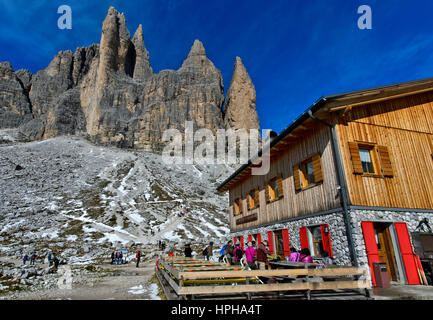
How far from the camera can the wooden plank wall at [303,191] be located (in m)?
11.8

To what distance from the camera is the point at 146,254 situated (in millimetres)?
31641

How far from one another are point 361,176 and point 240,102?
110394 millimetres

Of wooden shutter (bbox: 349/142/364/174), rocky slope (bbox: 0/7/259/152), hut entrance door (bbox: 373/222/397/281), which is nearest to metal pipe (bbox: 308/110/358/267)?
wooden shutter (bbox: 349/142/364/174)

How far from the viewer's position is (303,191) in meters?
13.7

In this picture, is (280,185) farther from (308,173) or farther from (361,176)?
(361,176)

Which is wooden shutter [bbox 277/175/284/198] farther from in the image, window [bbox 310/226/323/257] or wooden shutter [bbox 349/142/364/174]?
wooden shutter [bbox 349/142/364/174]

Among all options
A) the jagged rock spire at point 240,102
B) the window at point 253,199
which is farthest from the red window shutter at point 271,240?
the jagged rock spire at point 240,102

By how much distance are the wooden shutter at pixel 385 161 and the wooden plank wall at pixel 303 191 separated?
8.02 ft

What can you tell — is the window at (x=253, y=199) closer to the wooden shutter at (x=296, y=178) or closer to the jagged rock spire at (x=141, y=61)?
the wooden shutter at (x=296, y=178)

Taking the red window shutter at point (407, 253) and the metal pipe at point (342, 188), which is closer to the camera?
the metal pipe at point (342, 188)

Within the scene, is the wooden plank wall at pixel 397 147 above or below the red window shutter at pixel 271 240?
above

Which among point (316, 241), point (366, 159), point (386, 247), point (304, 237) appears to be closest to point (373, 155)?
point (366, 159)

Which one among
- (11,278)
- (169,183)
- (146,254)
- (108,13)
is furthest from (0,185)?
(108,13)

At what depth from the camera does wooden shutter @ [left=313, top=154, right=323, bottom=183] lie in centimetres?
1237
